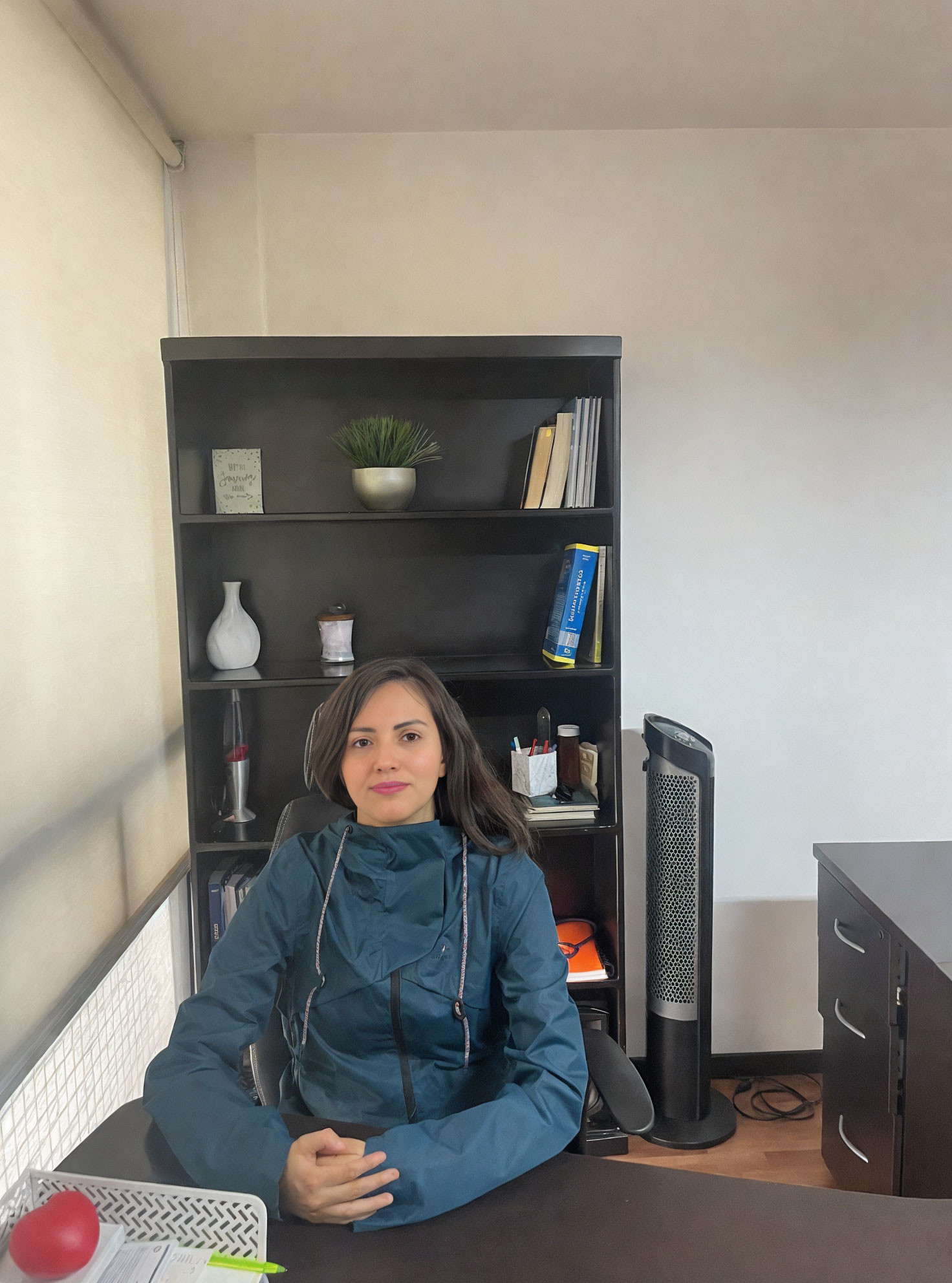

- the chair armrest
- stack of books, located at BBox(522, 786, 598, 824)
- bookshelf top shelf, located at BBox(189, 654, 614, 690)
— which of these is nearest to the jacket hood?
the chair armrest

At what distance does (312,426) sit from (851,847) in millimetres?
1727

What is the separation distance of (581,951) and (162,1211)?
1.59 m

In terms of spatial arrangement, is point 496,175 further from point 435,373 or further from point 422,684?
point 422,684

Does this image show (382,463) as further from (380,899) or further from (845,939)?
(845,939)

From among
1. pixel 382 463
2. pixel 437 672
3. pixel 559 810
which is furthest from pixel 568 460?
pixel 559 810

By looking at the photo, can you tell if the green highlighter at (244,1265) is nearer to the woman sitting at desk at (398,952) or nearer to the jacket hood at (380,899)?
the woman sitting at desk at (398,952)

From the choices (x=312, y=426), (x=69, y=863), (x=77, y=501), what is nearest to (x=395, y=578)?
(x=312, y=426)

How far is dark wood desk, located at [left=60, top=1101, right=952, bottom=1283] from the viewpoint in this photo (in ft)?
2.57

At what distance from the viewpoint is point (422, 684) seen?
1479 millimetres

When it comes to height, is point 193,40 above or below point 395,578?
above

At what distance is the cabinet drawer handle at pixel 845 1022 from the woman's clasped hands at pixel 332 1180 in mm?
1357

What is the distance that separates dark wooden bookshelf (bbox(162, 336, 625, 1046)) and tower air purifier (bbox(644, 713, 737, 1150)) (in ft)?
0.49

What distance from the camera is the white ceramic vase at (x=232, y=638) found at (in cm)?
221

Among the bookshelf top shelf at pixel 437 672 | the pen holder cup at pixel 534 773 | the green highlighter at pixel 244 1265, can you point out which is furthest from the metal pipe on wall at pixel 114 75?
the green highlighter at pixel 244 1265
